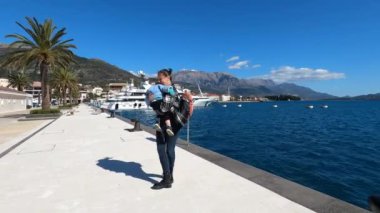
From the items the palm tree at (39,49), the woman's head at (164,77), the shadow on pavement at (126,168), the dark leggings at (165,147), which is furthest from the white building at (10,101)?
the dark leggings at (165,147)

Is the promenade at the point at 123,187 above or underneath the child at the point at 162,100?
underneath

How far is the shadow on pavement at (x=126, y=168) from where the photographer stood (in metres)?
5.09

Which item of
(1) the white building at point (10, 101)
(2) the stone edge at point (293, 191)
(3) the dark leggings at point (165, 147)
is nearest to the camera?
(2) the stone edge at point (293, 191)

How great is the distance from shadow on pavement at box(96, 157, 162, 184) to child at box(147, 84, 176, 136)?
1.23 meters

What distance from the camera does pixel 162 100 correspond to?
4.29 meters

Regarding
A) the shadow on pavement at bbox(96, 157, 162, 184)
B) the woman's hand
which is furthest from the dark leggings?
the woman's hand

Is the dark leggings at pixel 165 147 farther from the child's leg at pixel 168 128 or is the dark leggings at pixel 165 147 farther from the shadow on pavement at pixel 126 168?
the shadow on pavement at pixel 126 168

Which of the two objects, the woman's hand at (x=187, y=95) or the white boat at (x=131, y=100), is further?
the white boat at (x=131, y=100)

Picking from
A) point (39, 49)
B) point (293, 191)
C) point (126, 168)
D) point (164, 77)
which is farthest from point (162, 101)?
point (39, 49)

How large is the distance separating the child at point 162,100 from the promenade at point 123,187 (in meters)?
1.09

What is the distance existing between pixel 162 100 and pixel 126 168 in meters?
2.25

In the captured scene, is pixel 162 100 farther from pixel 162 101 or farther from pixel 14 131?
pixel 14 131

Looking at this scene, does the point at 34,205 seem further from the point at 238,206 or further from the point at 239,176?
the point at 239,176

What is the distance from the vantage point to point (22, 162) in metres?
6.63
